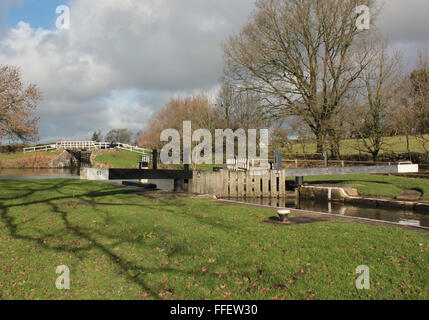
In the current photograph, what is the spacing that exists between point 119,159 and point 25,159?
1585 cm

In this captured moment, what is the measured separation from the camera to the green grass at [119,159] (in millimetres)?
50469

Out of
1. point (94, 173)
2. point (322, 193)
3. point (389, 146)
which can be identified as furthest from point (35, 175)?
point (389, 146)

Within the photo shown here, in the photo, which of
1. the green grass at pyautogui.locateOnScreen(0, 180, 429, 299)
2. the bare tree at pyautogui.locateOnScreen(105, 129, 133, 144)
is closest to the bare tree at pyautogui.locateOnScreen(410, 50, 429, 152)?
the green grass at pyautogui.locateOnScreen(0, 180, 429, 299)

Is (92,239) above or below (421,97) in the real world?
below

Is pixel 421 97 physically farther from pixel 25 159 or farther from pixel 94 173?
pixel 25 159

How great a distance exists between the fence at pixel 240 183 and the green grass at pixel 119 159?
30304 millimetres

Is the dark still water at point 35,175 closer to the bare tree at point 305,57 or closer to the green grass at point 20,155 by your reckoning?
the green grass at point 20,155

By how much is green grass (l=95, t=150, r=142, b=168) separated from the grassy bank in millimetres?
8778

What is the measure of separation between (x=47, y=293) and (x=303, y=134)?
27.2 meters

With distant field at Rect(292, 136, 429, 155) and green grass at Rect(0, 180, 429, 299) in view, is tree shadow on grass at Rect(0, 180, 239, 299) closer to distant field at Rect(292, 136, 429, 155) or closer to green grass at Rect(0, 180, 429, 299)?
green grass at Rect(0, 180, 429, 299)

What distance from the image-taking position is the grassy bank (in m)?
49.6

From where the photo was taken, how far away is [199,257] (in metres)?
6.27
